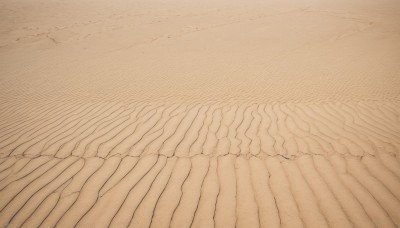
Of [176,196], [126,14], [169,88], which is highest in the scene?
[126,14]

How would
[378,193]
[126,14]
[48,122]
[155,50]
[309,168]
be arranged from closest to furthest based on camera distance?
[378,193]
[309,168]
[48,122]
[155,50]
[126,14]

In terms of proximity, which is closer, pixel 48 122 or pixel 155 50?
pixel 48 122

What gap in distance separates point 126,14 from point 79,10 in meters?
5.17

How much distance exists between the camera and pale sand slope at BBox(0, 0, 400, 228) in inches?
98.3

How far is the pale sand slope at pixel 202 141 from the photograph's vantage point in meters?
2.50

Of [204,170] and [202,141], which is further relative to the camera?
[202,141]

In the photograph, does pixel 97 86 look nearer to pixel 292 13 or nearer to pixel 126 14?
pixel 126 14

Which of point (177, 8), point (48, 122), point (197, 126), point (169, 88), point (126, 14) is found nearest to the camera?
point (197, 126)

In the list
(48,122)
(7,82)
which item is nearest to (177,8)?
(7,82)

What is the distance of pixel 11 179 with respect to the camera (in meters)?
3.04

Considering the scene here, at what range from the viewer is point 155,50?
13.2 metres

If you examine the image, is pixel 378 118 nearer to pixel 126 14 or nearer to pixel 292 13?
pixel 292 13

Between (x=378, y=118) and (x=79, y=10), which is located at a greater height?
(x=79, y=10)

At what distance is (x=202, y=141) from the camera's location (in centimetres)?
376
